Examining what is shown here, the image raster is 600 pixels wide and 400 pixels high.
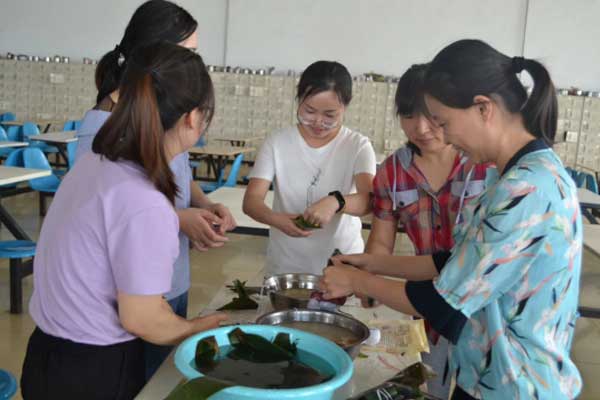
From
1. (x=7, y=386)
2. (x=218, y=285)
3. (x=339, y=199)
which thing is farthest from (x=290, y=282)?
(x=218, y=285)

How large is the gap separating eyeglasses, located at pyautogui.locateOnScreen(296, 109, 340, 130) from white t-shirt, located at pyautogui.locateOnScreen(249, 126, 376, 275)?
83 millimetres

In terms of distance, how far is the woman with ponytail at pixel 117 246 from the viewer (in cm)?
112

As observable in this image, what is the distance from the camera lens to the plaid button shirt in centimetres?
179

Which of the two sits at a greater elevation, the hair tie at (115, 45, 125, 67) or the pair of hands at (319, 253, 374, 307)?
the hair tie at (115, 45, 125, 67)

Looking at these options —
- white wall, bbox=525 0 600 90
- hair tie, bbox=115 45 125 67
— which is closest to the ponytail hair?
hair tie, bbox=115 45 125 67

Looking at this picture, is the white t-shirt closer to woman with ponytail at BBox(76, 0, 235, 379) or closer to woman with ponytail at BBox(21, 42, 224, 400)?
woman with ponytail at BBox(76, 0, 235, 379)

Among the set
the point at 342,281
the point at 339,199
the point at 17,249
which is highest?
the point at 339,199

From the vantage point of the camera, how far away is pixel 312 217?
1.96 metres

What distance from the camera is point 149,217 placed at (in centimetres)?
112

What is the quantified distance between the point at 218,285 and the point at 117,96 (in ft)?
10.1

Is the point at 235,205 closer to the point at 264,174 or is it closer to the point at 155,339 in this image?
the point at 264,174

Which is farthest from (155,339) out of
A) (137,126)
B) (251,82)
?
(251,82)

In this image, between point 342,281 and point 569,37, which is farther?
point 569,37

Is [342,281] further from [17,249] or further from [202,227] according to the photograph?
[17,249]
